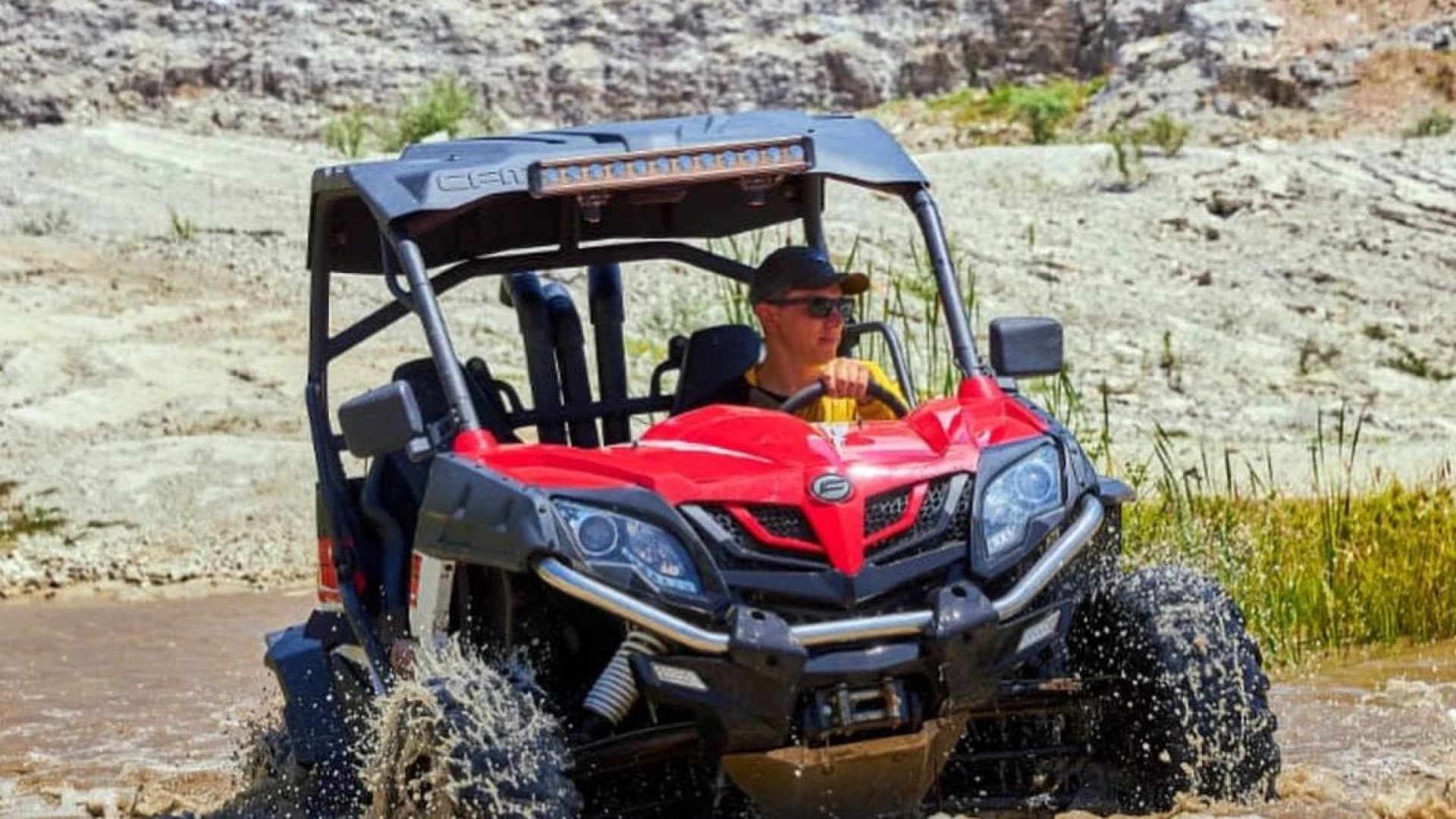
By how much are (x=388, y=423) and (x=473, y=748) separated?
926 millimetres

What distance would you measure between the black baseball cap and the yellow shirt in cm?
22

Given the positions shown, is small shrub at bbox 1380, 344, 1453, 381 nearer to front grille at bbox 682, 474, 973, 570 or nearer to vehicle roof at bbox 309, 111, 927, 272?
vehicle roof at bbox 309, 111, 927, 272

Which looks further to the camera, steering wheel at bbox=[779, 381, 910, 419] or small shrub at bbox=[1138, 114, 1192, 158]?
small shrub at bbox=[1138, 114, 1192, 158]

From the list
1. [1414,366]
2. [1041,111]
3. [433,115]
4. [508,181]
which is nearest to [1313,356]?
[1414,366]

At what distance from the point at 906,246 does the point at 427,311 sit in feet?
44.2

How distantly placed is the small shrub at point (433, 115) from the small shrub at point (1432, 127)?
8514 millimetres

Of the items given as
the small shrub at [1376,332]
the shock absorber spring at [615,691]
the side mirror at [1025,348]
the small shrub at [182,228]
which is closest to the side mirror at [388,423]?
the shock absorber spring at [615,691]

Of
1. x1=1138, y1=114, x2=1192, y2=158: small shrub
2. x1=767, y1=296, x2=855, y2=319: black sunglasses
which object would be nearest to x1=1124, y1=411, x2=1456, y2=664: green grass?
x1=767, y1=296, x2=855, y2=319: black sunglasses

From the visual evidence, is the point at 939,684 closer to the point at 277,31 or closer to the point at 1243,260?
the point at 1243,260

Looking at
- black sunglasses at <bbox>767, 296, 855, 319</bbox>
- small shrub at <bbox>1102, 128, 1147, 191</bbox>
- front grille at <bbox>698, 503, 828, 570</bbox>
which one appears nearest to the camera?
front grille at <bbox>698, 503, 828, 570</bbox>

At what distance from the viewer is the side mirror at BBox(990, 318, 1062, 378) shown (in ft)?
22.9

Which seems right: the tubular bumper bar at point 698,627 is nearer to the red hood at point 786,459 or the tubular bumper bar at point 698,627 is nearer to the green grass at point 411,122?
the red hood at point 786,459

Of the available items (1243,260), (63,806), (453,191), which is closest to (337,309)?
(1243,260)

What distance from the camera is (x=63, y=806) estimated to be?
9008 millimetres
